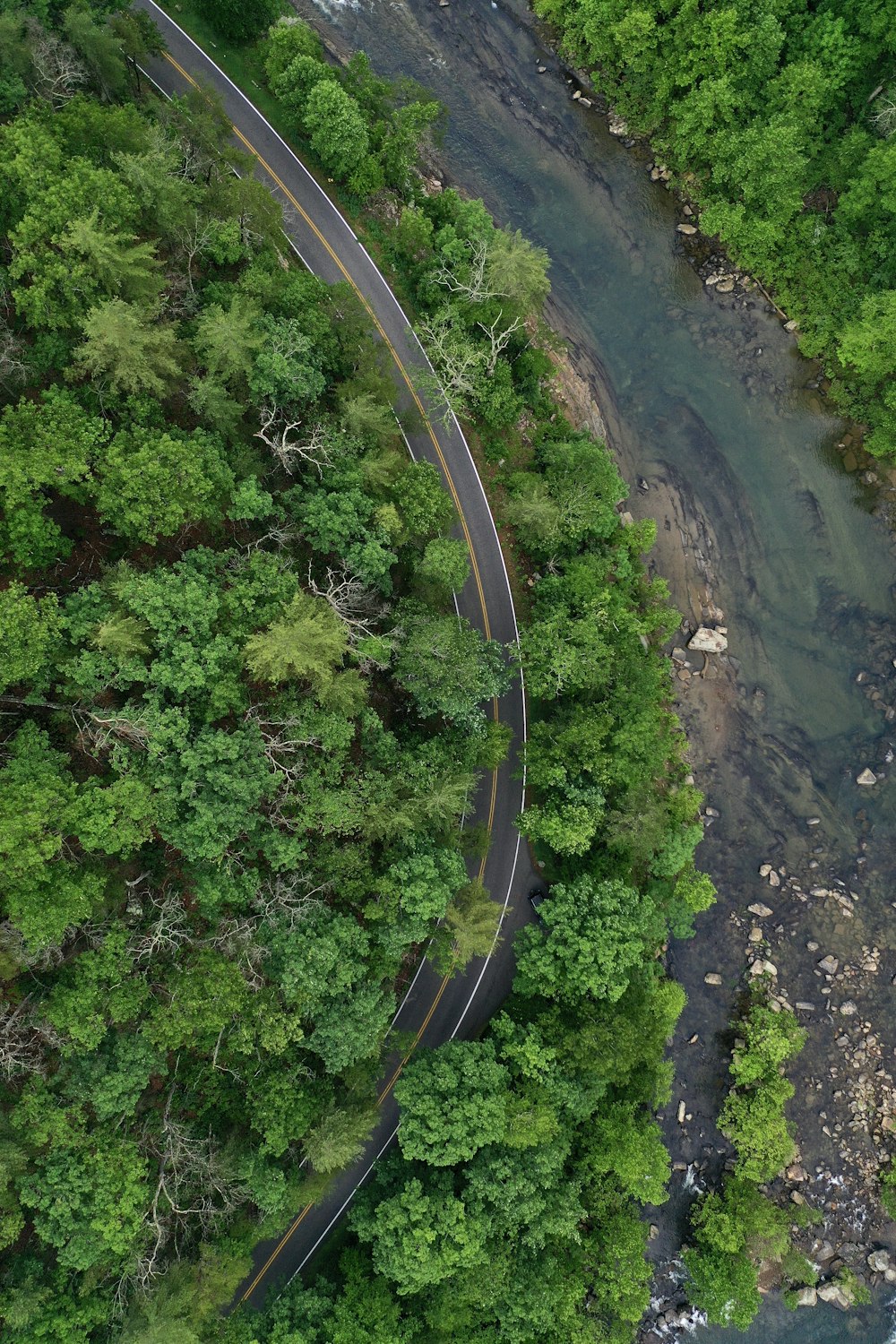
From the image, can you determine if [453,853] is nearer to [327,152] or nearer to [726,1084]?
[726,1084]

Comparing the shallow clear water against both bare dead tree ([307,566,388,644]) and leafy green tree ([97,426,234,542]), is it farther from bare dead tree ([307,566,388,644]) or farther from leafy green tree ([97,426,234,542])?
leafy green tree ([97,426,234,542])

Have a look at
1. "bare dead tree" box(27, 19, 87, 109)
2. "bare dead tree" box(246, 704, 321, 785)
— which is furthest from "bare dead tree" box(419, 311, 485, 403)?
"bare dead tree" box(246, 704, 321, 785)

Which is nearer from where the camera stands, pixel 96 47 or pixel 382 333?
pixel 96 47

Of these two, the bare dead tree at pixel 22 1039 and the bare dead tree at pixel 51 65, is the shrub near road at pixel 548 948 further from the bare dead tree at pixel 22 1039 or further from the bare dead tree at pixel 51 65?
the bare dead tree at pixel 22 1039

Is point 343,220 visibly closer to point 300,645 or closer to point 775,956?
point 300,645

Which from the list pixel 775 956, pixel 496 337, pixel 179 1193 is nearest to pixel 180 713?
pixel 179 1193
